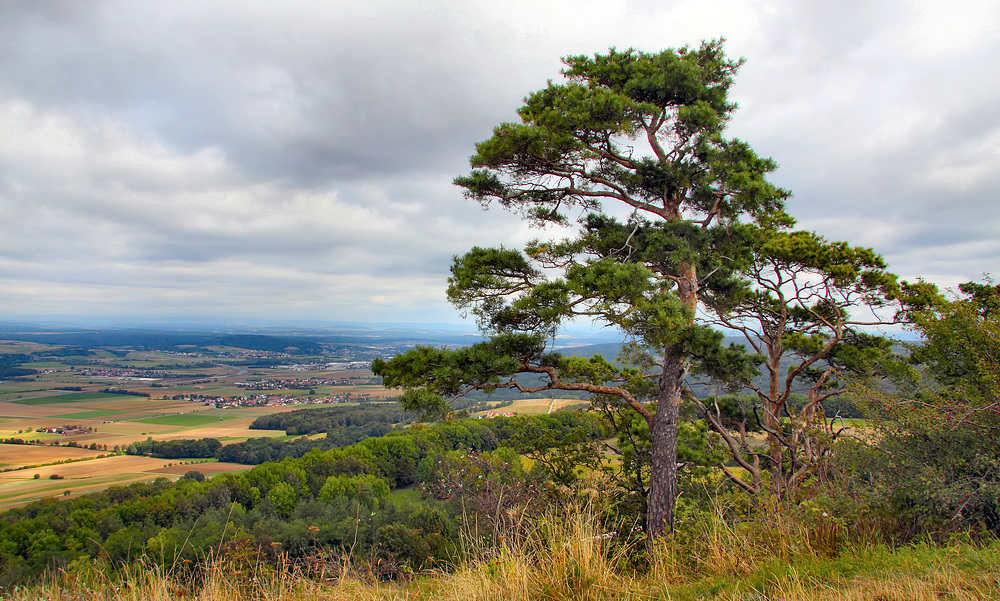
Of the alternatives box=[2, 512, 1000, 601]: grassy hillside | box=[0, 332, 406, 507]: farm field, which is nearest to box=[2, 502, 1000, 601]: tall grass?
box=[2, 512, 1000, 601]: grassy hillside

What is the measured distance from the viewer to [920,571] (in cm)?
268

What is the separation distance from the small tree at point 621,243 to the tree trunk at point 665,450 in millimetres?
17

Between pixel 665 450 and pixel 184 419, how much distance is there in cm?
5917

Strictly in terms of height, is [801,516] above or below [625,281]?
below

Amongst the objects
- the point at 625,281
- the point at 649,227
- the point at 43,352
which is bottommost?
the point at 43,352

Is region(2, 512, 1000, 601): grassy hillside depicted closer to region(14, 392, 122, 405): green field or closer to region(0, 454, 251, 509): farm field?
region(0, 454, 251, 509): farm field

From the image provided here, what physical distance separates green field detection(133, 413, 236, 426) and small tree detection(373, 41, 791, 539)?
2152 inches

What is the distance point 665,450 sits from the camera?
648 cm

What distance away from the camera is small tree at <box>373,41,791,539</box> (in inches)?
239

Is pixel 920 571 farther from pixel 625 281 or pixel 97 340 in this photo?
pixel 97 340

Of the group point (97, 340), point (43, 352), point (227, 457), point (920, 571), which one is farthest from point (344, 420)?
point (97, 340)

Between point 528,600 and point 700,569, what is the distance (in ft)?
5.10

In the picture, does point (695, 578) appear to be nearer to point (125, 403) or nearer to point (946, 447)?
point (946, 447)

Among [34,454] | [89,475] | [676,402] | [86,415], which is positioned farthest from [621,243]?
[86,415]
